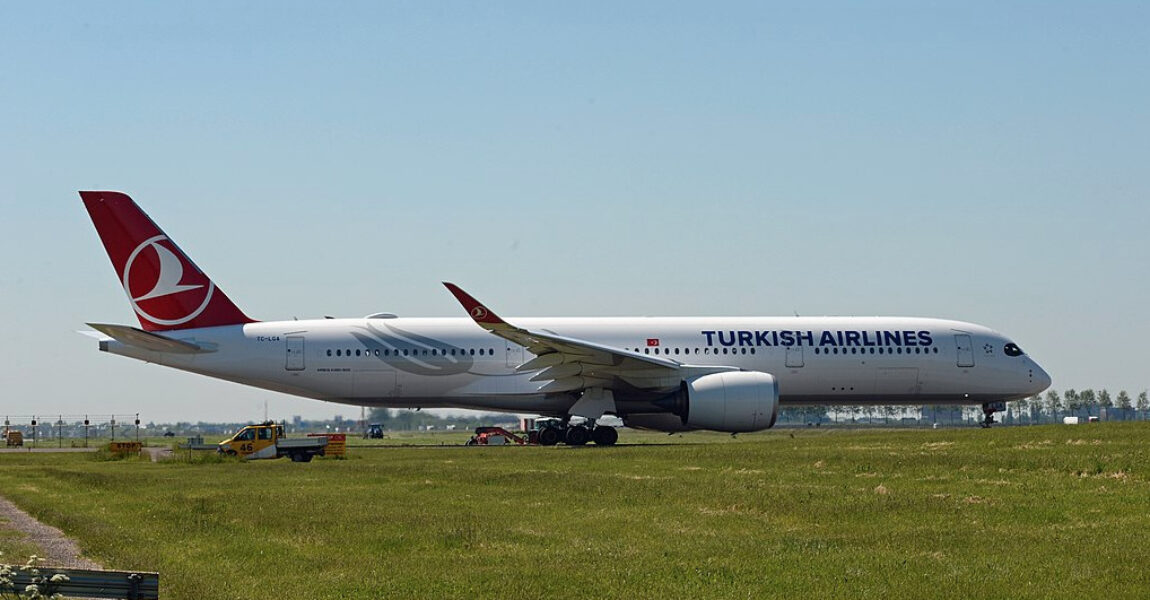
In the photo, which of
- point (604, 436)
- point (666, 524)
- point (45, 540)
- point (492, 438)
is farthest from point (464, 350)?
point (666, 524)

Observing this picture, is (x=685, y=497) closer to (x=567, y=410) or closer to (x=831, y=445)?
(x=831, y=445)

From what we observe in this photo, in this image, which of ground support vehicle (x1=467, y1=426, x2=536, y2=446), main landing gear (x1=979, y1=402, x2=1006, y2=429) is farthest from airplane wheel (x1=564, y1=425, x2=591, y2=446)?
ground support vehicle (x1=467, y1=426, x2=536, y2=446)

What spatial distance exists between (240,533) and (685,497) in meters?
6.31

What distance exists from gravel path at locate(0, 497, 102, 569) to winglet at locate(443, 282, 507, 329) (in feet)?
49.7

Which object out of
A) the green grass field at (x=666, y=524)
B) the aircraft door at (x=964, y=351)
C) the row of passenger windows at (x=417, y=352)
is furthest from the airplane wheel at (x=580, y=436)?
the aircraft door at (x=964, y=351)

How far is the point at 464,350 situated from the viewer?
41.7m

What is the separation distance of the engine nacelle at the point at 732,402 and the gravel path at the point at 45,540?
19.3m

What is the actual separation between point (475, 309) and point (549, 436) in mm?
6729

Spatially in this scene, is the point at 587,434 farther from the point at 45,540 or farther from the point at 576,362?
the point at 45,540

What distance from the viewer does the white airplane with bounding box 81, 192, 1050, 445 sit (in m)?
41.5

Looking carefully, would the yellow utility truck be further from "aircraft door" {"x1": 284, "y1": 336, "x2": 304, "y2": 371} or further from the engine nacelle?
the engine nacelle

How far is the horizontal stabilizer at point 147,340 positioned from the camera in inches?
1566

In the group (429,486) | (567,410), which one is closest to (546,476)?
(429,486)

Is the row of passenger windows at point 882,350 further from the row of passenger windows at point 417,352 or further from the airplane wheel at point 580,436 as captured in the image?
the row of passenger windows at point 417,352
